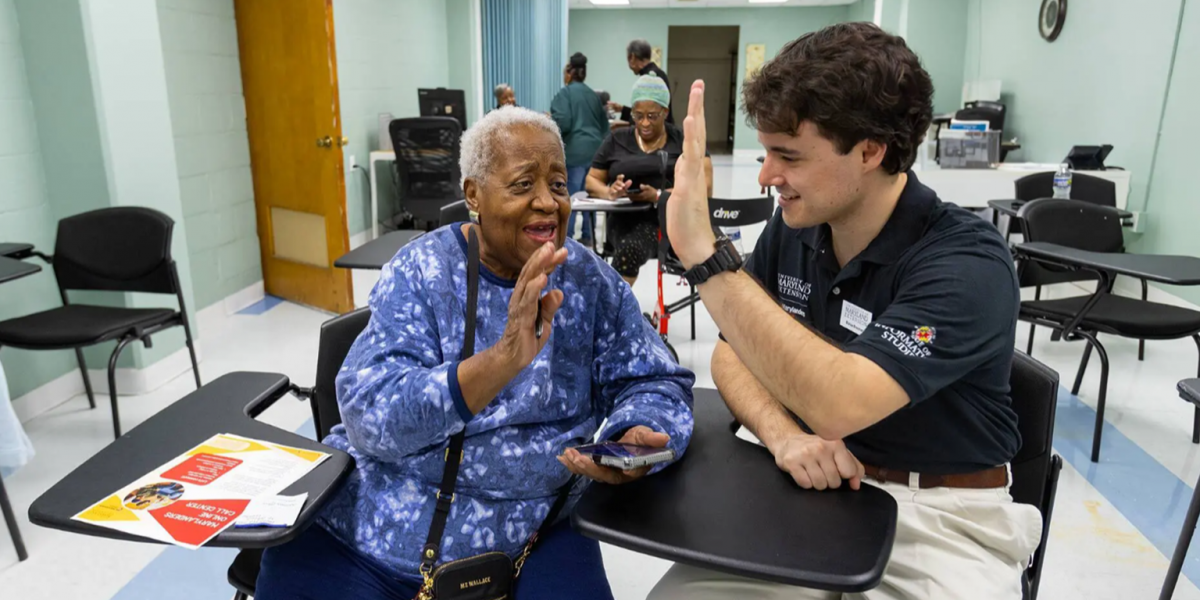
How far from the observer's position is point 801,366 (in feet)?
3.44

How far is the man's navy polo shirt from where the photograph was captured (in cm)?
104

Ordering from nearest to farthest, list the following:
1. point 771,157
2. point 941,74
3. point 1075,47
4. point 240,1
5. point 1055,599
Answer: point 771,157 → point 1055,599 → point 240,1 → point 1075,47 → point 941,74

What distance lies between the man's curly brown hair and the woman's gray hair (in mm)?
441

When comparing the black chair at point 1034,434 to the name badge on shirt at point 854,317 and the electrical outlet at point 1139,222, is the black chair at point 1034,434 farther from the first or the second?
the electrical outlet at point 1139,222

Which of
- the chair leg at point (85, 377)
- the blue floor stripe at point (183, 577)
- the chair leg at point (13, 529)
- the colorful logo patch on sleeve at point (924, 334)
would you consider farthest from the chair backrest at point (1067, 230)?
the chair leg at point (85, 377)

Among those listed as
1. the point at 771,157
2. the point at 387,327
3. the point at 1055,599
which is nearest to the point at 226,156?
the point at 387,327

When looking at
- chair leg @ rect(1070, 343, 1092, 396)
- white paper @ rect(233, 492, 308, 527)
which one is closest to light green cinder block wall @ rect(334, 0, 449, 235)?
chair leg @ rect(1070, 343, 1092, 396)

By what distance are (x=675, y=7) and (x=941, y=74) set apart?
585 cm

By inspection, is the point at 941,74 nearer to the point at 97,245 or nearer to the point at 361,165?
the point at 361,165

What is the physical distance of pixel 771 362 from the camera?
1086mm

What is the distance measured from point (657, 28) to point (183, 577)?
12.8m

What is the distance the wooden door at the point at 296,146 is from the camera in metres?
4.03

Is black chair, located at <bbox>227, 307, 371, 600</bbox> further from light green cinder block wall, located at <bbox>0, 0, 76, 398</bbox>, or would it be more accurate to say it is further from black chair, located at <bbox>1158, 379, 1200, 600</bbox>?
light green cinder block wall, located at <bbox>0, 0, 76, 398</bbox>

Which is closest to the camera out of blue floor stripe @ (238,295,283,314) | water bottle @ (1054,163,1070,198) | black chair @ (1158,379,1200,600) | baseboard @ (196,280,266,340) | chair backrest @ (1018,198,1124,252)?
black chair @ (1158,379,1200,600)
